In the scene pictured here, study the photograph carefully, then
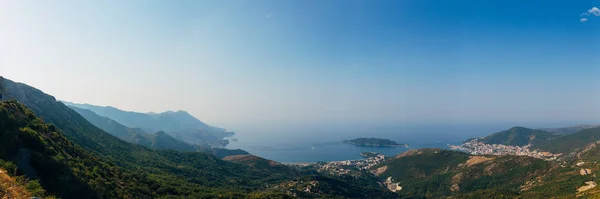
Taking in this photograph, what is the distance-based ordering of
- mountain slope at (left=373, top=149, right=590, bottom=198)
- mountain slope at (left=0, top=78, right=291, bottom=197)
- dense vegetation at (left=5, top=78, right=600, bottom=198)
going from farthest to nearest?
mountain slope at (left=373, top=149, right=590, bottom=198)
mountain slope at (left=0, top=78, right=291, bottom=197)
dense vegetation at (left=5, top=78, right=600, bottom=198)

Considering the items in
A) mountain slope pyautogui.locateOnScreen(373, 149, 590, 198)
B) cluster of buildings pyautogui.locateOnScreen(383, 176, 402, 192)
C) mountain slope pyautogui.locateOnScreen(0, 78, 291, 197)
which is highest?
mountain slope pyautogui.locateOnScreen(0, 78, 291, 197)

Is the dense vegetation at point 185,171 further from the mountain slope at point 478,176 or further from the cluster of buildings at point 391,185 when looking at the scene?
the cluster of buildings at point 391,185

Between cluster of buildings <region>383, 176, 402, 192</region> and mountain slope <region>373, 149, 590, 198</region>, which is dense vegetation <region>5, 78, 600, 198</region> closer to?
mountain slope <region>373, 149, 590, 198</region>

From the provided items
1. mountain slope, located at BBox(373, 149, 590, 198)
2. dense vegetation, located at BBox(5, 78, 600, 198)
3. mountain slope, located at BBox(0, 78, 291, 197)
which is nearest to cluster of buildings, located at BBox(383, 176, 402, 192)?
mountain slope, located at BBox(373, 149, 590, 198)

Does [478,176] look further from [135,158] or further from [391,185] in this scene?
[135,158]

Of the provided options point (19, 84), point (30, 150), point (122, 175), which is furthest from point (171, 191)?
point (19, 84)

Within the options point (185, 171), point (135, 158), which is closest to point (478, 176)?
point (185, 171)

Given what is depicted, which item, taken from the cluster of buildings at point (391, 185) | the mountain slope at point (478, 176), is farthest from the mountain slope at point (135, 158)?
the mountain slope at point (478, 176)

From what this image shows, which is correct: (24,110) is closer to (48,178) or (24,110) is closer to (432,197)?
(48,178)
